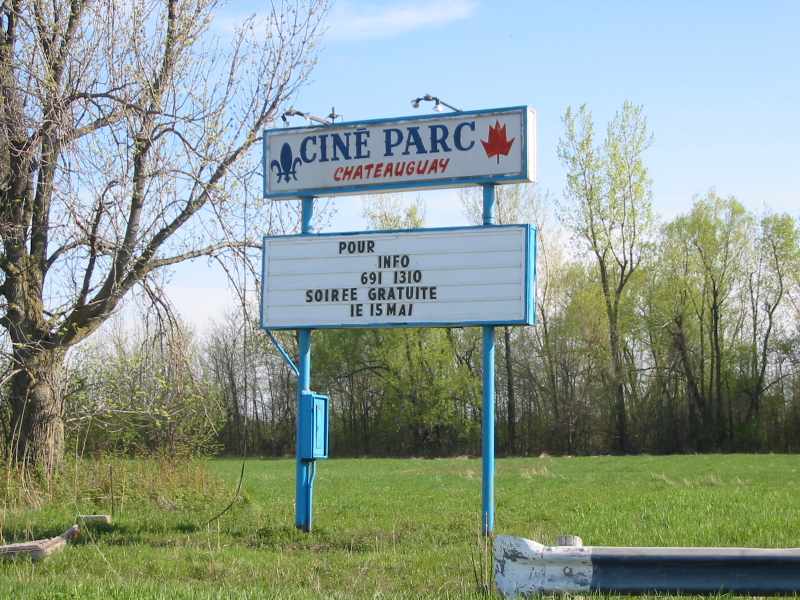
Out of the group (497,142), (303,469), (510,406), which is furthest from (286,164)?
(510,406)

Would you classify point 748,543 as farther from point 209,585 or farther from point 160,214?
point 160,214

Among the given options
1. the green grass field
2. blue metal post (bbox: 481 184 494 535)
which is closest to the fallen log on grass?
the green grass field

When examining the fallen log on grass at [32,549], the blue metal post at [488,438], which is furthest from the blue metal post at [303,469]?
the fallen log on grass at [32,549]

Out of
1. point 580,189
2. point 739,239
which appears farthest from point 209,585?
point 739,239

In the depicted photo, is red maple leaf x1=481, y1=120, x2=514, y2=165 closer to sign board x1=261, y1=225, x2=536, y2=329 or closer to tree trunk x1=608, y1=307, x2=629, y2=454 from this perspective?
sign board x1=261, y1=225, x2=536, y2=329

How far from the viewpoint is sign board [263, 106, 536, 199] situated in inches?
514

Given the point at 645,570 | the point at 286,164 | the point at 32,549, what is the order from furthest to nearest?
1. the point at 286,164
2. the point at 32,549
3. the point at 645,570

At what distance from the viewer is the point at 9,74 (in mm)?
15414

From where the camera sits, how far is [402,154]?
→ 44.6 feet

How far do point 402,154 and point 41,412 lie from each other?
27.3 feet

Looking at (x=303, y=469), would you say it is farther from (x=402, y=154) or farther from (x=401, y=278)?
(x=402, y=154)

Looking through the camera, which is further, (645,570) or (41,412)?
(41,412)

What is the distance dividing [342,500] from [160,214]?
6.57 m

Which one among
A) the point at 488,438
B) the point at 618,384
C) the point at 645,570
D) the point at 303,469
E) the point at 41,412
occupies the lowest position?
the point at 645,570
